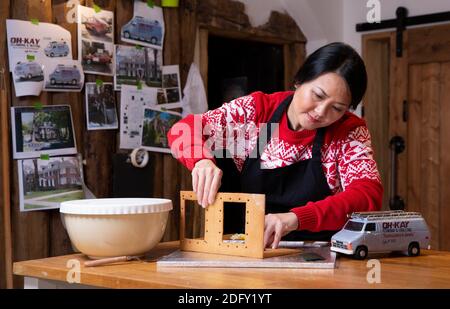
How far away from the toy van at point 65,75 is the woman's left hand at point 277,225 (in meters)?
1.90

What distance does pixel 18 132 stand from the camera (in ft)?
10.2

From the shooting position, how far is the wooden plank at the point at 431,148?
175 inches

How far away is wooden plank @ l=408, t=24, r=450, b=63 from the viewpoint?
431 centimetres

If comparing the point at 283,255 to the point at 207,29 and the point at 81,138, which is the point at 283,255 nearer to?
the point at 81,138

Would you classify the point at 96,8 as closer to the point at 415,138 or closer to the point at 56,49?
the point at 56,49

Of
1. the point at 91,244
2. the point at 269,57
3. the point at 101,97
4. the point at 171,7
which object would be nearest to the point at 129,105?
the point at 101,97

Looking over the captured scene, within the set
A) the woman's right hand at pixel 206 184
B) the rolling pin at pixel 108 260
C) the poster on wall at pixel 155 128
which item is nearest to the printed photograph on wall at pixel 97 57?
the poster on wall at pixel 155 128

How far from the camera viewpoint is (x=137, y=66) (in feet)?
12.1

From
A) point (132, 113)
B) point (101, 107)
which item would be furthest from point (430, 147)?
point (101, 107)

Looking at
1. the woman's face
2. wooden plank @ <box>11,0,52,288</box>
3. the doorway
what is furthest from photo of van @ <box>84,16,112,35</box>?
the woman's face

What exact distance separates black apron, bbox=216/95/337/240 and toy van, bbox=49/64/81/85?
4.73 feet

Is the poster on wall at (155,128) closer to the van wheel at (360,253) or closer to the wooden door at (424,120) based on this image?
the wooden door at (424,120)

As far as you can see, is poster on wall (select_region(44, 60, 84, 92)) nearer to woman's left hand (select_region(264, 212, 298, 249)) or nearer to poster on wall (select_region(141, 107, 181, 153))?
poster on wall (select_region(141, 107, 181, 153))

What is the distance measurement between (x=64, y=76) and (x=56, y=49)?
143 millimetres
